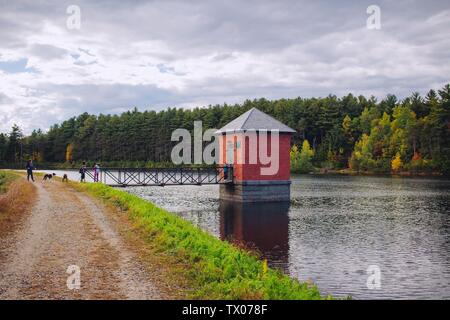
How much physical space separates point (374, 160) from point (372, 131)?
6.21 meters

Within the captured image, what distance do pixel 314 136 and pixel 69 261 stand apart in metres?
83.6

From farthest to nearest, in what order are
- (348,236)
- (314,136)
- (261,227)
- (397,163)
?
1. (314,136)
2. (397,163)
3. (261,227)
4. (348,236)

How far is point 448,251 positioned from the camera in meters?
16.1

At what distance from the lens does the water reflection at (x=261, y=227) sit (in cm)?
1625

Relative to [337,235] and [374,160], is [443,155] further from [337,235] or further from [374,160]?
[337,235]

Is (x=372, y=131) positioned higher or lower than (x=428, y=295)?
higher

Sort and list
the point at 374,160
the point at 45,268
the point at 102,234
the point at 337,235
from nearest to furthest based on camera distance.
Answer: the point at 45,268
the point at 102,234
the point at 337,235
the point at 374,160

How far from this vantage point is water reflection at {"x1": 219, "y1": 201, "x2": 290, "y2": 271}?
16.2 meters

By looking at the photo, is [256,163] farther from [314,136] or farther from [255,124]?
[314,136]

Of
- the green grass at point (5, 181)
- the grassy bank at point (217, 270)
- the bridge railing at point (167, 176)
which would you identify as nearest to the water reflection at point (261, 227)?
the bridge railing at point (167, 176)

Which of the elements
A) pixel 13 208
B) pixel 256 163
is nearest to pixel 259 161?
pixel 256 163

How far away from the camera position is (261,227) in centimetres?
2211
